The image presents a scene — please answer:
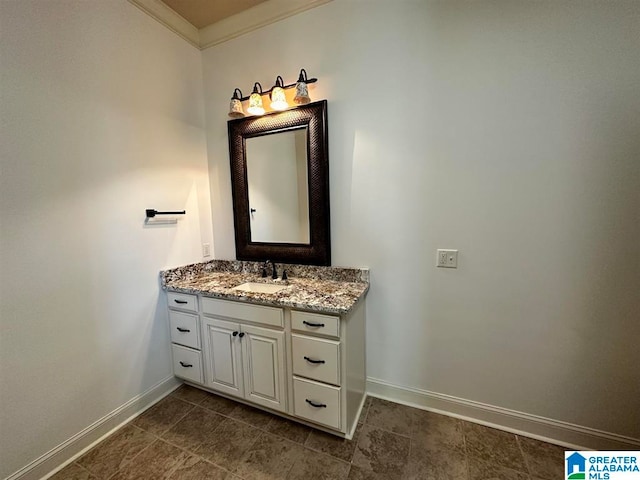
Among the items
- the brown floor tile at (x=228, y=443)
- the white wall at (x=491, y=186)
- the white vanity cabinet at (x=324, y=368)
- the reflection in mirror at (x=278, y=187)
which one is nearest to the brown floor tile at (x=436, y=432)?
the white wall at (x=491, y=186)

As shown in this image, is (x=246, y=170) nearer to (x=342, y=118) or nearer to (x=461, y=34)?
(x=342, y=118)

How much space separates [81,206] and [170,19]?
5.08 feet

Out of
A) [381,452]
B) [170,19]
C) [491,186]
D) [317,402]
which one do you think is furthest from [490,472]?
[170,19]

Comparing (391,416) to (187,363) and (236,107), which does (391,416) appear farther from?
(236,107)

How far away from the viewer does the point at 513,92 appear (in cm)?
135

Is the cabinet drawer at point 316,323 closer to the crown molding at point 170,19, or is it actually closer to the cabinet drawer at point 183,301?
the cabinet drawer at point 183,301

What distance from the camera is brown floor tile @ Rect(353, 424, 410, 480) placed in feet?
4.35

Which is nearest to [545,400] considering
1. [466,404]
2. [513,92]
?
[466,404]

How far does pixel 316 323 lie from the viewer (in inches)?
55.8

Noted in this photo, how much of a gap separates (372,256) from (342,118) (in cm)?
99

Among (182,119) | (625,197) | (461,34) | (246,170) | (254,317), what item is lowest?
(254,317)

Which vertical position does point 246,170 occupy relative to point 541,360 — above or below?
above

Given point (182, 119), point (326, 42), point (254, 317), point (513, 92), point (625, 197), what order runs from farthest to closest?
1. point (182, 119)
2. point (326, 42)
3. point (254, 317)
4. point (513, 92)
5. point (625, 197)

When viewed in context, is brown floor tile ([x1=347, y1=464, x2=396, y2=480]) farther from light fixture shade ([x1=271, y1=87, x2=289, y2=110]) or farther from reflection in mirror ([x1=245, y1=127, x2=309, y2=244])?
light fixture shade ([x1=271, y1=87, x2=289, y2=110])
